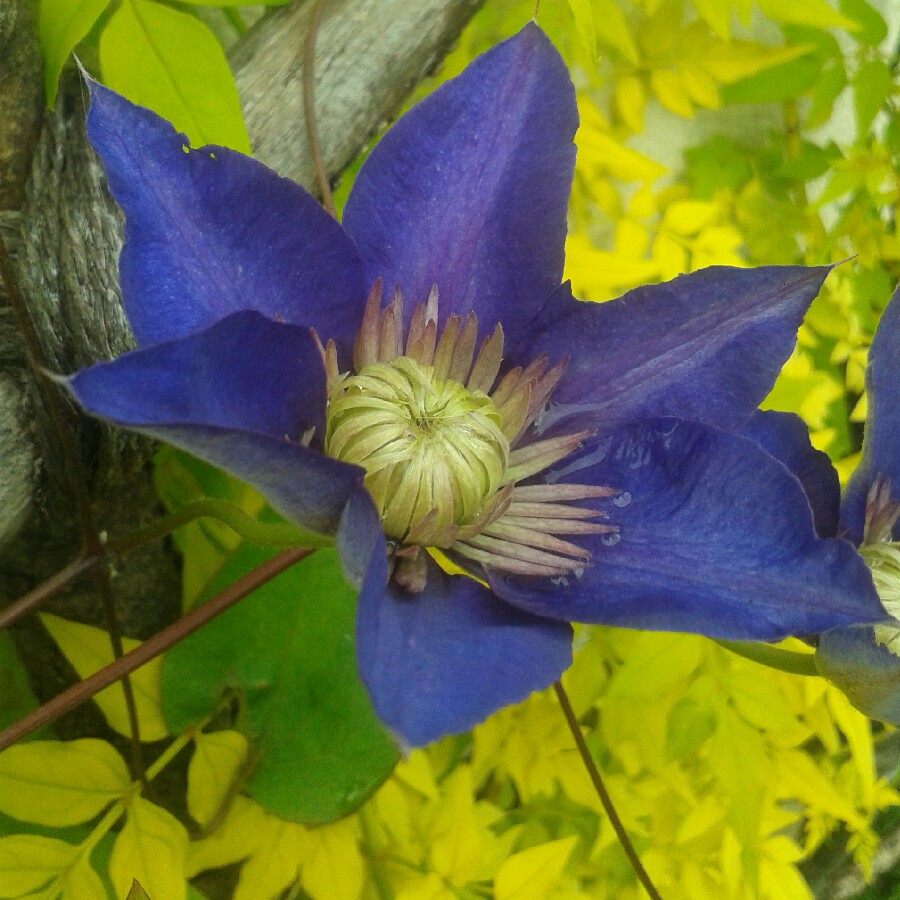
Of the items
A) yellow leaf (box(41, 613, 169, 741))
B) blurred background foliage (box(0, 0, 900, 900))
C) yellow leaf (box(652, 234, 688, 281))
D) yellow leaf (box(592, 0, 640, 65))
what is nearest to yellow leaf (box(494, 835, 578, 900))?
blurred background foliage (box(0, 0, 900, 900))

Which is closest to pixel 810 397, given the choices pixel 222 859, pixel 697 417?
pixel 697 417

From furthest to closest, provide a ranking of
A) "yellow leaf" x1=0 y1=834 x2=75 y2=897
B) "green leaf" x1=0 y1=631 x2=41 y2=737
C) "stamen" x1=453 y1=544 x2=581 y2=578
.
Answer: "green leaf" x1=0 y1=631 x2=41 y2=737
"yellow leaf" x1=0 y1=834 x2=75 y2=897
"stamen" x1=453 y1=544 x2=581 y2=578

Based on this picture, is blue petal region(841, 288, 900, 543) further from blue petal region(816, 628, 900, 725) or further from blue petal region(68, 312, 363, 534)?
blue petal region(68, 312, 363, 534)

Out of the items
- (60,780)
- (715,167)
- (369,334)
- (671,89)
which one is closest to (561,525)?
(369,334)

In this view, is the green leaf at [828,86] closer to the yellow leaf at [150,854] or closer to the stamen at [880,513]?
the stamen at [880,513]

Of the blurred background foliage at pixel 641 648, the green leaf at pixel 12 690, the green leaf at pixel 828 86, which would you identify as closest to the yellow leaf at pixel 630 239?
the blurred background foliage at pixel 641 648

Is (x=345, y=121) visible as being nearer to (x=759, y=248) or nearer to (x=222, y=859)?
(x=222, y=859)

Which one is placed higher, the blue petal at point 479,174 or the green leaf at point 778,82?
the blue petal at point 479,174
